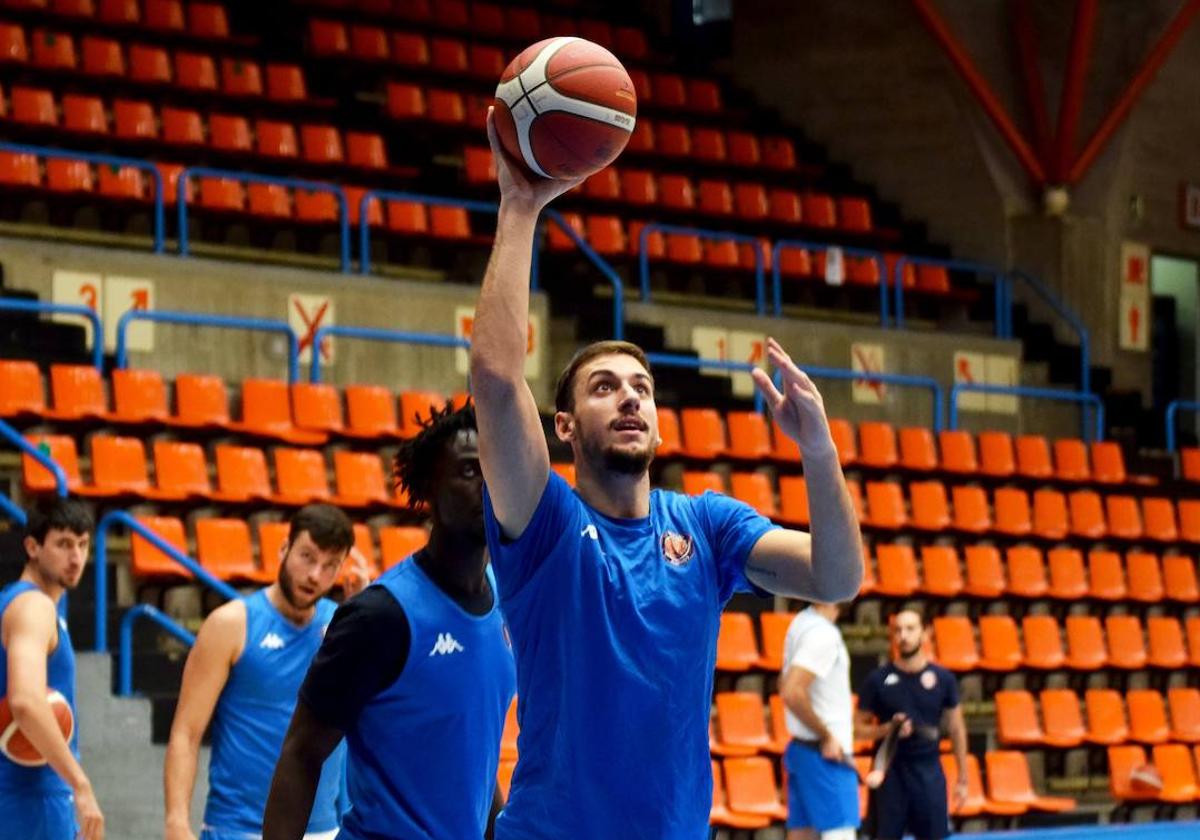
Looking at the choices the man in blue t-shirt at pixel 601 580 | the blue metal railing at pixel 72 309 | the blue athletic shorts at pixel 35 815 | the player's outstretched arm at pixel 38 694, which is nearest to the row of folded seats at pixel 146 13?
the blue metal railing at pixel 72 309

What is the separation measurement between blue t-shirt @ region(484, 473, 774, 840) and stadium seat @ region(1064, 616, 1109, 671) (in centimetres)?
1159

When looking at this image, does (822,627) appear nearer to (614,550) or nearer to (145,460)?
(145,460)

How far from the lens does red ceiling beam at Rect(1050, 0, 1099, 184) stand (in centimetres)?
1878

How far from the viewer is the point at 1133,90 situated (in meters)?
19.3

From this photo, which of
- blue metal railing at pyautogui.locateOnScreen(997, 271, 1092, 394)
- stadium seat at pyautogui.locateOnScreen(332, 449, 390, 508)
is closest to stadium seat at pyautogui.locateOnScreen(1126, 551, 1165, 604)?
blue metal railing at pyautogui.locateOnScreen(997, 271, 1092, 394)

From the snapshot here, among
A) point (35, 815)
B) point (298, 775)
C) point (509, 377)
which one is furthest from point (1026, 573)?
point (509, 377)

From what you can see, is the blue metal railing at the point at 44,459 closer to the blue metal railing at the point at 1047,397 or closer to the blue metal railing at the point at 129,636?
the blue metal railing at the point at 129,636

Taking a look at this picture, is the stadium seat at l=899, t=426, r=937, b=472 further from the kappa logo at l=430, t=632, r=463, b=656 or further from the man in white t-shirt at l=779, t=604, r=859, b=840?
the kappa logo at l=430, t=632, r=463, b=656

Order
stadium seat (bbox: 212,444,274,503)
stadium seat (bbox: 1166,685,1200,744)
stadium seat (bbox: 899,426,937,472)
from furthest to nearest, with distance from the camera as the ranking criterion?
stadium seat (bbox: 899,426,937,472)
stadium seat (bbox: 1166,685,1200,744)
stadium seat (bbox: 212,444,274,503)

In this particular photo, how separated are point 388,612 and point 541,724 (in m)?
0.79

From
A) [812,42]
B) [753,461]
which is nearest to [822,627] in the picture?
[753,461]

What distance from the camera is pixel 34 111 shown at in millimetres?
15164

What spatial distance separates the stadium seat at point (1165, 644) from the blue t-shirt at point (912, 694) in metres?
5.42

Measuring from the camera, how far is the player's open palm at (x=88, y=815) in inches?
230
